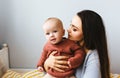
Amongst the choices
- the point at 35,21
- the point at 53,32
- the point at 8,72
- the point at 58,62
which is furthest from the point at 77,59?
the point at 35,21

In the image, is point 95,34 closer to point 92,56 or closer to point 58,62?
point 92,56

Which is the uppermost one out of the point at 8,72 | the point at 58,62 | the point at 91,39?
the point at 91,39

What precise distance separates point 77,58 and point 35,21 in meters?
1.19

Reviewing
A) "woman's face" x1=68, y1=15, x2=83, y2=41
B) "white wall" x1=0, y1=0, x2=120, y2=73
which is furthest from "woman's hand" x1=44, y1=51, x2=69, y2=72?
"white wall" x1=0, y1=0, x2=120, y2=73

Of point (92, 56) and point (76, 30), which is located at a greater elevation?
point (76, 30)

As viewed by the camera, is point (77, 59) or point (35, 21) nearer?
point (77, 59)

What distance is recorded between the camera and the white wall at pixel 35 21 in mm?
2150

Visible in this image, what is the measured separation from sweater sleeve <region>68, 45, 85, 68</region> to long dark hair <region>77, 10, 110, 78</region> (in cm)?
6

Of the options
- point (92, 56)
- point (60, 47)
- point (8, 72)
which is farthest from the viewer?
point (8, 72)

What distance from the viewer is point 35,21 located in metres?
2.23

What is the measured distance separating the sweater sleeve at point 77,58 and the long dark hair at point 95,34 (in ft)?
0.19

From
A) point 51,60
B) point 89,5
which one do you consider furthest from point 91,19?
point 89,5

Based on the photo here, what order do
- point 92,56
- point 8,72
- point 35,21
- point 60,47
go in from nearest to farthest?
point 92,56 → point 60,47 → point 8,72 → point 35,21

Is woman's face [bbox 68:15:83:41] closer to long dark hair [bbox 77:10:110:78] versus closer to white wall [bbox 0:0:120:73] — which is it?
long dark hair [bbox 77:10:110:78]
